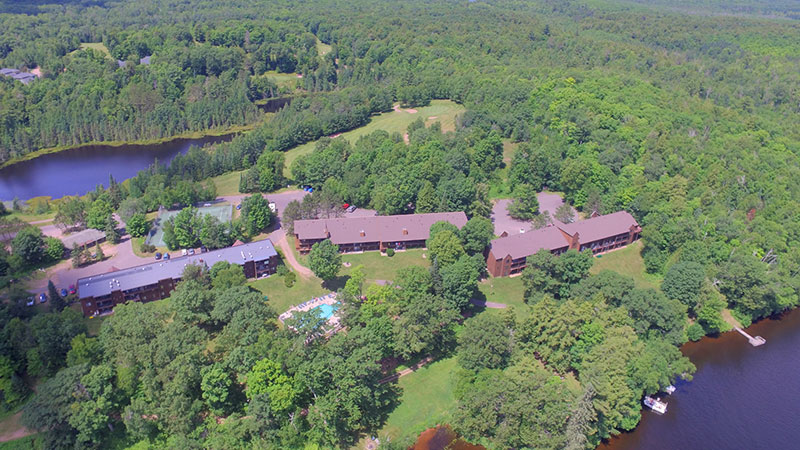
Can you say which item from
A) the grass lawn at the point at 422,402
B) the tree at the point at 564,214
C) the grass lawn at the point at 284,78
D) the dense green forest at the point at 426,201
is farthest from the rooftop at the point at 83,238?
the grass lawn at the point at 284,78

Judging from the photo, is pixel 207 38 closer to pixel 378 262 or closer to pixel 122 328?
pixel 378 262

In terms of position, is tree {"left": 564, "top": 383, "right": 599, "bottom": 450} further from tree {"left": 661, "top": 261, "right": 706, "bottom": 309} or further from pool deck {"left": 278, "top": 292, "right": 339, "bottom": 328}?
pool deck {"left": 278, "top": 292, "right": 339, "bottom": 328}

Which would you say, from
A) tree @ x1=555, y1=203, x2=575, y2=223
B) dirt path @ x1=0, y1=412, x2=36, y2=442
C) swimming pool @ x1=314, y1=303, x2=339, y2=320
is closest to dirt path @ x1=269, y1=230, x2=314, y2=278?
swimming pool @ x1=314, y1=303, x2=339, y2=320

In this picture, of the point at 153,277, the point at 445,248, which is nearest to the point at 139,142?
the point at 153,277

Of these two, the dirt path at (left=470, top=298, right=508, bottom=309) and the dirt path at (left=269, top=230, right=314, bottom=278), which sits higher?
the dirt path at (left=470, top=298, right=508, bottom=309)

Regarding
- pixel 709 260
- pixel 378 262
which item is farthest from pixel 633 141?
pixel 378 262

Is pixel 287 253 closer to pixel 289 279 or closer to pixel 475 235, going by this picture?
pixel 289 279
